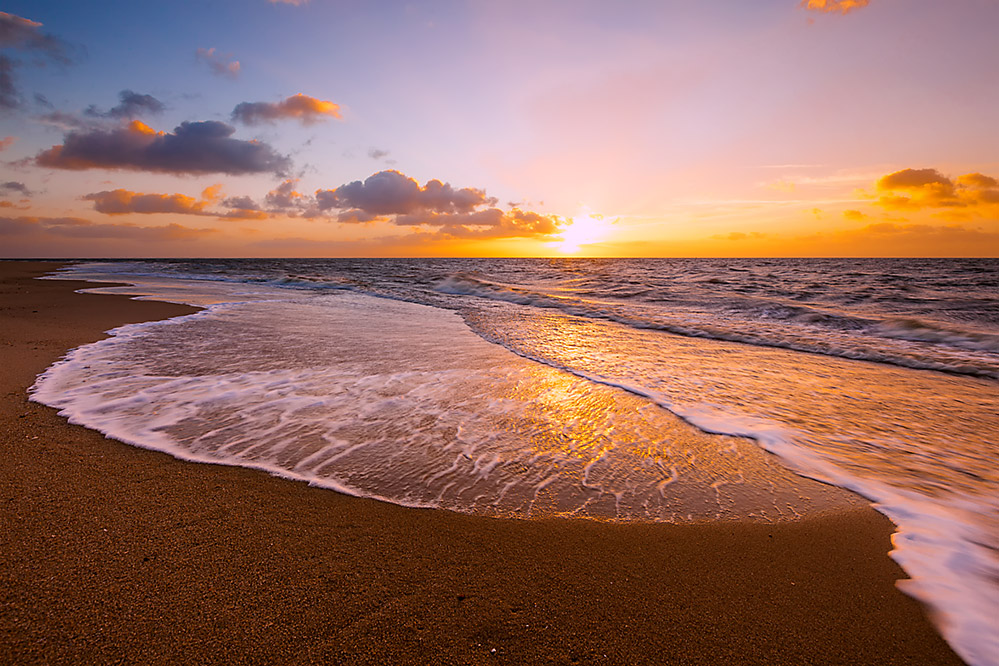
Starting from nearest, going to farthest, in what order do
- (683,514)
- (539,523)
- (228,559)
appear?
(228,559) < (539,523) < (683,514)

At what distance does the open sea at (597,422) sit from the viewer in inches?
125

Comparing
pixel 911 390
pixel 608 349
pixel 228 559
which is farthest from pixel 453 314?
pixel 228 559

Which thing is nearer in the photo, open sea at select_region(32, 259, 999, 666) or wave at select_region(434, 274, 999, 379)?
open sea at select_region(32, 259, 999, 666)

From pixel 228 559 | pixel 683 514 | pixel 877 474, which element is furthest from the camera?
pixel 877 474

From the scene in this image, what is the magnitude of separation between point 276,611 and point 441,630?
30.5 inches

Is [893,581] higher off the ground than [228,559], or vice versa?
[228,559]

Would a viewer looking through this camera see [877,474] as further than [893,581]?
Yes

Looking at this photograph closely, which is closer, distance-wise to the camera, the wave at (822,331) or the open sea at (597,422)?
the open sea at (597,422)

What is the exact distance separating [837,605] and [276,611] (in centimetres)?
276

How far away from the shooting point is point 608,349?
8.77 metres

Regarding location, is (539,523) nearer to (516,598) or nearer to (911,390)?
(516,598)

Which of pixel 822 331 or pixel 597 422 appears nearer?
pixel 597 422

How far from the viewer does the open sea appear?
3.17 meters

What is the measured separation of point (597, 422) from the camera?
15.7 ft
